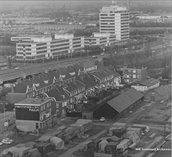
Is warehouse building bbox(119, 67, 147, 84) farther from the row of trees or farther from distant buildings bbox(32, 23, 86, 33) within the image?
the row of trees

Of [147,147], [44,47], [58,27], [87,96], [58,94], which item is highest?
[58,27]

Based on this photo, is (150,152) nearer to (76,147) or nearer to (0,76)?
(76,147)

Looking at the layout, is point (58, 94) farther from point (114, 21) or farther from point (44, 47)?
point (114, 21)

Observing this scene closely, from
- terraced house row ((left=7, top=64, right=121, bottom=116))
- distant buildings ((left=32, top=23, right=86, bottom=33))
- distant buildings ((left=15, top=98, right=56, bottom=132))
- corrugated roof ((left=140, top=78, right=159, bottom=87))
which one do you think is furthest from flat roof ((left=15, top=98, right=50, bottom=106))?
distant buildings ((left=32, top=23, right=86, bottom=33))

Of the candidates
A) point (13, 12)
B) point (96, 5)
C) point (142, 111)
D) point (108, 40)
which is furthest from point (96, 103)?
point (13, 12)

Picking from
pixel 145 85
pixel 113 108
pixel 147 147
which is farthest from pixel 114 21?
pixel 147 147

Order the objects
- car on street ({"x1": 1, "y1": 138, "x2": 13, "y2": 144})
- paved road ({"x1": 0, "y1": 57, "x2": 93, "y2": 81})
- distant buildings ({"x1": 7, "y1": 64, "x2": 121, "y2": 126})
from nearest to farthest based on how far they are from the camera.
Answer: car on street ({"x1": 1, "y1": 138, "x2": 13, "y2": 144}) < distant buildings ({"x1": 7, "y1": 64, "x2": 121, "y2": 126}) < paved road ({"x1": 0, "y1": 57, "x2": 93, "y2": 81})
